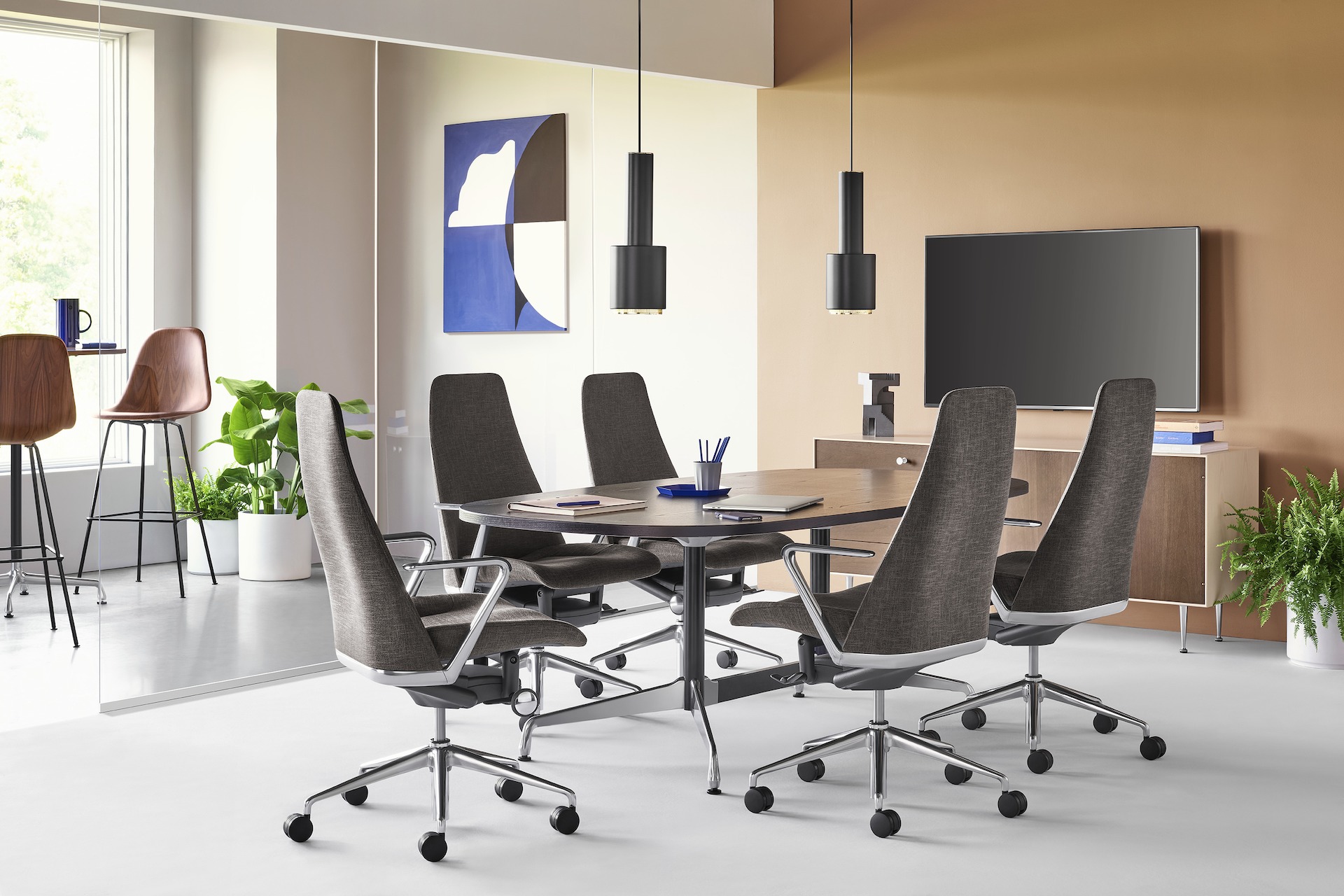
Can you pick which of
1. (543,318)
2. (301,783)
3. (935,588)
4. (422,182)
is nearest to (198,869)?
A: (301,783)

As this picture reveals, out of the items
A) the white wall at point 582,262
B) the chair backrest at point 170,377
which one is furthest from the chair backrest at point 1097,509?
the chair backrest at point 170,377

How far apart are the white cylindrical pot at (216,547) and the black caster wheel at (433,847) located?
212 cm

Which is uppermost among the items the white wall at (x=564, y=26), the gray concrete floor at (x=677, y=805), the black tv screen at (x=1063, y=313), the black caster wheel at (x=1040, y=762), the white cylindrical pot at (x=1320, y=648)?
the white wall at (x=564, y=26)

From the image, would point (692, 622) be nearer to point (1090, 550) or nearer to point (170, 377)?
point (1090, 550)

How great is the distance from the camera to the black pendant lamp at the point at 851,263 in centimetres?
498

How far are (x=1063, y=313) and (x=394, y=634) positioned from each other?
393cm

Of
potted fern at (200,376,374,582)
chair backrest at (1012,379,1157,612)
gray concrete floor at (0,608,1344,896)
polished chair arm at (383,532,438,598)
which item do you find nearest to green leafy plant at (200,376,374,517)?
potted fern at (200,376,374,582)

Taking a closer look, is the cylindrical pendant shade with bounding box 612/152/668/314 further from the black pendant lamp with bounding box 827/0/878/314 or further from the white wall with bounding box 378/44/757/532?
the white wall with bounding box 378/44/757/532

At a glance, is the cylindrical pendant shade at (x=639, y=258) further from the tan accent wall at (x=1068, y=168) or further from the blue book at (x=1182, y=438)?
the tan accent wall at (x=1068, y=168)

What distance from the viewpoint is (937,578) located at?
3.38 meters

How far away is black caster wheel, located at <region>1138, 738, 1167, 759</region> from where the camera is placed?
13.4 feet

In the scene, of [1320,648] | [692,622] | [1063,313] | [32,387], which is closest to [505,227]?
[32,387]

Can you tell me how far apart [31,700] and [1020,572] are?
3.33 meters

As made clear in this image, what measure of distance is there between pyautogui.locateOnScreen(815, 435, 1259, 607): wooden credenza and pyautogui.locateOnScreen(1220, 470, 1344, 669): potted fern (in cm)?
10
